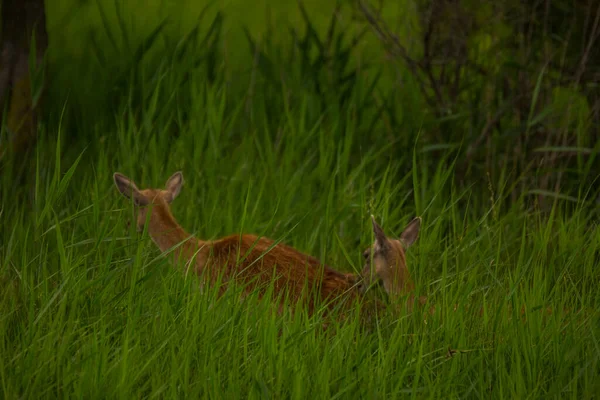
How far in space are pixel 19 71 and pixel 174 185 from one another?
4.43 feet

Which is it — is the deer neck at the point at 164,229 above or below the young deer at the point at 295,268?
above

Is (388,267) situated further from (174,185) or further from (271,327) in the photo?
(174,185)

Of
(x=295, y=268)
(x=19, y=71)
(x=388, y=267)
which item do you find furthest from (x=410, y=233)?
(x=19, y=71)

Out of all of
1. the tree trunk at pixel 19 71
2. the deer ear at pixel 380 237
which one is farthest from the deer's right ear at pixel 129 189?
the deer ear at pixel 380 237

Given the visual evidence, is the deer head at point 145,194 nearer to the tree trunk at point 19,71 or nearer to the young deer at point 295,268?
the young deer at point 295,268

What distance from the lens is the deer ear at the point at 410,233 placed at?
489 centimetres

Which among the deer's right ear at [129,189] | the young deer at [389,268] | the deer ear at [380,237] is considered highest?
the deer's right ear at [129,189]

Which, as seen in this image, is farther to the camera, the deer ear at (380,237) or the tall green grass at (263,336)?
the deer ear at (380,237)

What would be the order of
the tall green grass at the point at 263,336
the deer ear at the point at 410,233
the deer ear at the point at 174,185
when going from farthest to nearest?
the deer ear at the point at 174,185
the deer ear at the point at 410,233
the tall green grass at the point at 263,336

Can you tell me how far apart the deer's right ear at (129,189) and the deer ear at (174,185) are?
0.15m

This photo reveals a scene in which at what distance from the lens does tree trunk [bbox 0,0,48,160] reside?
20.4 feet

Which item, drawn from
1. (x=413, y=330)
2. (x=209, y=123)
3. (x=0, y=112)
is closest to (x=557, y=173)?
(x=209, y=123)

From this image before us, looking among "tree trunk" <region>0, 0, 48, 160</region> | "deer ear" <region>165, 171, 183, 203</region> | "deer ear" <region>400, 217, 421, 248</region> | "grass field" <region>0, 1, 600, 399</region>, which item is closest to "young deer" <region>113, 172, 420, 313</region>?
"deer ear" <region>400, 217, 421, 248</region>

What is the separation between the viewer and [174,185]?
5.52 metres
